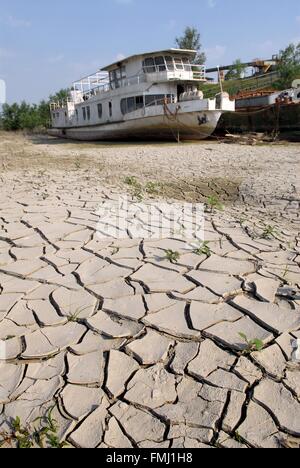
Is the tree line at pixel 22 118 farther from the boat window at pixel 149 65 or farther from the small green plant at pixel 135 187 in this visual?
the small green plant at pixel 135 187

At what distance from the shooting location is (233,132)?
17.3 m

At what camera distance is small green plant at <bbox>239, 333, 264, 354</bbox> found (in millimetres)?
2129

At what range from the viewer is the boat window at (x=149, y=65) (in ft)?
48.8

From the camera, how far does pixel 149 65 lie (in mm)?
14906

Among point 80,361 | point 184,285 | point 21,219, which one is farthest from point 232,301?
point 21,219

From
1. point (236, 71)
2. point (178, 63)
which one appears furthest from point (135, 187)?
point (236, 71)

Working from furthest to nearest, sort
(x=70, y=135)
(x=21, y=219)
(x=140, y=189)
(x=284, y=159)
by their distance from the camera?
(x=70, y=135)
(x=284, y=159)
(x=140, y=189)
(x=21, y=219)

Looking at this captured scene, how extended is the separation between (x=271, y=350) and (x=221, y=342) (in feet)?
0.98

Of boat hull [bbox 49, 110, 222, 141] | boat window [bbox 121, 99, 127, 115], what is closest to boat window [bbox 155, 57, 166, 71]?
boat window [bbox 121, 99, 127, 115]

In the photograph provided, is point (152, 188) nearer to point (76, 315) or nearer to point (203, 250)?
point (203, 250)

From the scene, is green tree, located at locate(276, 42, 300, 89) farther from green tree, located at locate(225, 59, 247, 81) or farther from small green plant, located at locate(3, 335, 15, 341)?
small green plant, located at locate(3, 335, 15, 341)

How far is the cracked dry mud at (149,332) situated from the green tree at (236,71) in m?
31.6

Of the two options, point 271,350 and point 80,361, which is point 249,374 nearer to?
point 271,350

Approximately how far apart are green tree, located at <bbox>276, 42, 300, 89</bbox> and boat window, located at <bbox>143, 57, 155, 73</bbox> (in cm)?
1274
